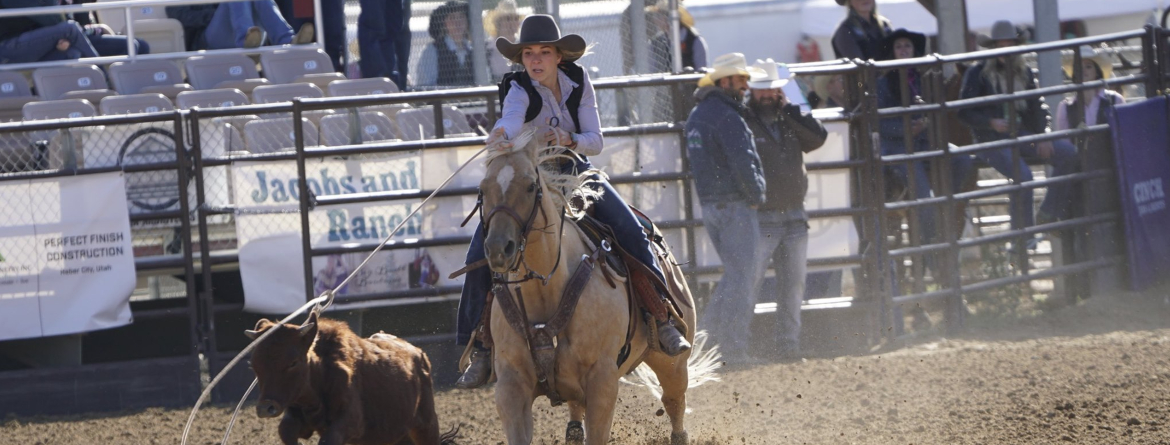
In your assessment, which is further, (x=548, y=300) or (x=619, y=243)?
(x=619, y=243)

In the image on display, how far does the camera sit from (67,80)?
10500 millimetres

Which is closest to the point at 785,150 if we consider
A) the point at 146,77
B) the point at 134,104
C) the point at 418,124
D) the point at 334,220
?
the point at 418,124

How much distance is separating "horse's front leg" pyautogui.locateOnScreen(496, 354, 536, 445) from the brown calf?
825mm

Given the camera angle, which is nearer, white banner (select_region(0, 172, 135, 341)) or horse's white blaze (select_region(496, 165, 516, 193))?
horse's white blaze (select_region(496, 165, 516, 193))

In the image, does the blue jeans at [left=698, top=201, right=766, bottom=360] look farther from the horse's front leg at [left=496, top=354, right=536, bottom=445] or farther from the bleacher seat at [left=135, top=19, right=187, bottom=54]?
the bleacher seat at [left=135, top=19, right=187, bottom=54]

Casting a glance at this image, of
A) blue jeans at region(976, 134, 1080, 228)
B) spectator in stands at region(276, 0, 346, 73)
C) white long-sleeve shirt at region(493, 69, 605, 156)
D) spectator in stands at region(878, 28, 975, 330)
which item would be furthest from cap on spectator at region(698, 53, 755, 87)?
spectator in stands at region(276, 0, 346, 73)

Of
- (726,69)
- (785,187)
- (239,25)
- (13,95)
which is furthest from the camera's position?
(239,25)

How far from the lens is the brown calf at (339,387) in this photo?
5180 mm

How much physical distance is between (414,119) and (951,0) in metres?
5.07

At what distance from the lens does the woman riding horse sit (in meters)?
5.18

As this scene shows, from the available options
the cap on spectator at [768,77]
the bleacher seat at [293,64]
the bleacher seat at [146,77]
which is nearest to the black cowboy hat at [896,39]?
the cap on spectator at [768,77]

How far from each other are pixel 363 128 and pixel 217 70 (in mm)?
2564

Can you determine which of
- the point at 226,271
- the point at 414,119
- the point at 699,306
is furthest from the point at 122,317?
the point at 699,306

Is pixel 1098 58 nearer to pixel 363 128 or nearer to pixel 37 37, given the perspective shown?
pixel 363 128
